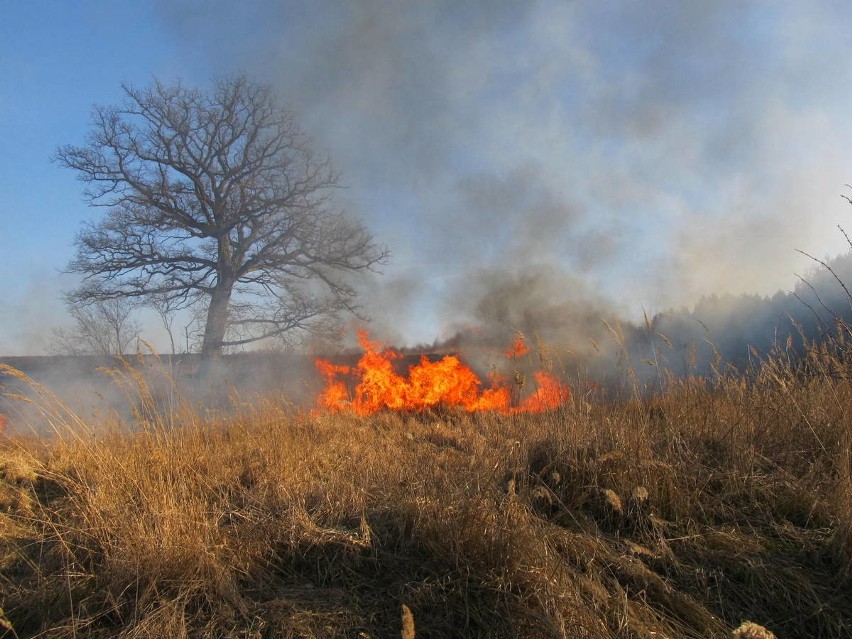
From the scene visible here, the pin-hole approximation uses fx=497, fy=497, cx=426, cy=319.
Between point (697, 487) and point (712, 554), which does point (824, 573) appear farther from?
point (697, 487)

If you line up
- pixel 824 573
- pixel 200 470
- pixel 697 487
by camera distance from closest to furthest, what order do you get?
pixel 824 573, pixel 697 487, pixel 200 470

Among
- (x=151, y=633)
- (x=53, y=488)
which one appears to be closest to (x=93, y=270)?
(x=53, y=488)

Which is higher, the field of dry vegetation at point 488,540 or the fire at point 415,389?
the fire at point 415,389

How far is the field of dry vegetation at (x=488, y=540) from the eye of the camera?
7.84ft

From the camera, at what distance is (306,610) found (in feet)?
8.00

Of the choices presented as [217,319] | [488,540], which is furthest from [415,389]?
[488,540]

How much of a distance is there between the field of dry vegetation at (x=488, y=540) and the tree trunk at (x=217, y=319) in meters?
10.5

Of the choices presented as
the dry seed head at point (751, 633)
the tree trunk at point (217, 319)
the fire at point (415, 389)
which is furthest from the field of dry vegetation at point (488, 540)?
the tree trunk at point (217, 319)

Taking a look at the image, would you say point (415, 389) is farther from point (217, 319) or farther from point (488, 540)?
point (488, 540)

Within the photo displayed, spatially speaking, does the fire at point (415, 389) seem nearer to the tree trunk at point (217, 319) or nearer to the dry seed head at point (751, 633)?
the tree trunk at point (217, 319)

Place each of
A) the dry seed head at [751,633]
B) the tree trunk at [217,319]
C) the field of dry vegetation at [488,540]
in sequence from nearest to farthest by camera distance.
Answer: the dry seed head at [751,633]
the field of dry vegetation at [488,540]
the tree trunk at [217,319]

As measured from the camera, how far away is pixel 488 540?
8.72 ft

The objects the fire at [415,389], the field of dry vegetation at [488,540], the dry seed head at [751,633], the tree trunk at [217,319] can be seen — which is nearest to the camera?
the dry seed head at [751,633]

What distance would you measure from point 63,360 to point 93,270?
10.1 feet
